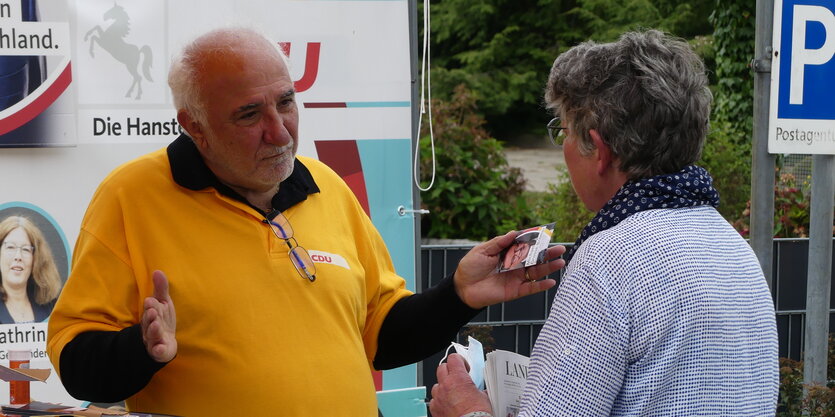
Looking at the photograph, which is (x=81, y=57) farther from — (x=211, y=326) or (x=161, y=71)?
(x=211, y=326)

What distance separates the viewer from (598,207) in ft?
6.39

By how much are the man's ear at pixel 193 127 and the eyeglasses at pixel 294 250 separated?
0.26 metres

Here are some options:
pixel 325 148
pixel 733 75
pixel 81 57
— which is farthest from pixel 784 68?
pixel 733 75

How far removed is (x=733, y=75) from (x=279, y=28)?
7.70 m

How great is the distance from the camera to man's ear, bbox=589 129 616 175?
1.85 meters

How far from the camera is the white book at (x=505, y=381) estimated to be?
6.56 ft

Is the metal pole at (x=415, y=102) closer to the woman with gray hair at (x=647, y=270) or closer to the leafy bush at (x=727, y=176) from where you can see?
the woman with gray hair at (x=647, y=270)

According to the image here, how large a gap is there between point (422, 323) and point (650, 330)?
2.91 ft

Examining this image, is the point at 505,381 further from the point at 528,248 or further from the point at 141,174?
the point at 141,174

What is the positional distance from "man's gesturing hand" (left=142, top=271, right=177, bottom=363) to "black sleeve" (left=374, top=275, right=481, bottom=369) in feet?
2.32

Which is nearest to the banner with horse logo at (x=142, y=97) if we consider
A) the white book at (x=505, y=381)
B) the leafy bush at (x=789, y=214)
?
the white book at (x=505, y=381)

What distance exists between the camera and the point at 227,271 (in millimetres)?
2209

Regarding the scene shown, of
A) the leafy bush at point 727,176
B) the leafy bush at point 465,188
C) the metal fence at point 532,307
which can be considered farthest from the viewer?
the leafy bush at point 465,188

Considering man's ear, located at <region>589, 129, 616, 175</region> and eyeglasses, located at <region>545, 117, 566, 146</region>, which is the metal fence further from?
man's ear, located at <region>589, 129, 616, 175</region>
